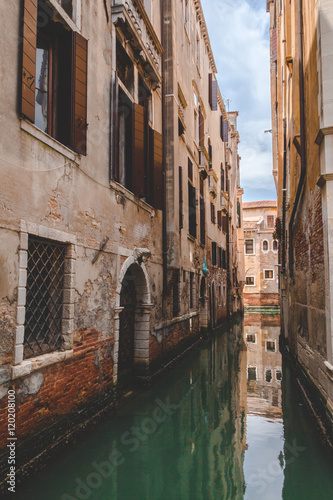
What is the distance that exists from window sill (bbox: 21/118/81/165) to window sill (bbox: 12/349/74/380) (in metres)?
2.26

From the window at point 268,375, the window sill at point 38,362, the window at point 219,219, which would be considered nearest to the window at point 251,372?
the window at point 268,375

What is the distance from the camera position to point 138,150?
276 inches

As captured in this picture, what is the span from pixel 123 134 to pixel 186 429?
16.0 feet

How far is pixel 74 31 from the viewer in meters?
4.88

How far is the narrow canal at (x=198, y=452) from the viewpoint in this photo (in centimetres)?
365

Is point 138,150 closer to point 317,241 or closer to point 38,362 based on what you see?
point 317,241

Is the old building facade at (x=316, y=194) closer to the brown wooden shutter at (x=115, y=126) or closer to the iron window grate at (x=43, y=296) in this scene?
the brown wooden shutter at (x=115, y=126)

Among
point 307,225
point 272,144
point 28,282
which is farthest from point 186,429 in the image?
point 272,144

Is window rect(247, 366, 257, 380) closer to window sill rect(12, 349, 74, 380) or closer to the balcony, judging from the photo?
window sill rect(12, 349, 74, 380)

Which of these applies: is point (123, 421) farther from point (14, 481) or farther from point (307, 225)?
point (307, 225)

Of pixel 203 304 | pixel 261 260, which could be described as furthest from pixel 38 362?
pixel 261 260

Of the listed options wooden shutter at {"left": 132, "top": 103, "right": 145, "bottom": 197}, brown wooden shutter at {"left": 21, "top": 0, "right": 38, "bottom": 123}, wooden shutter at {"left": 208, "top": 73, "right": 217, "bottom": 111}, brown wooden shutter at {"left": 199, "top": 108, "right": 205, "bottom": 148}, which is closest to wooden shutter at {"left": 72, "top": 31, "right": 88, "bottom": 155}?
brown wooden shutter at {"left": 21, "top": 0, "right": 38, "bottom": 123}

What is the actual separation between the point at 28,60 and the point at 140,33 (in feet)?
12.9

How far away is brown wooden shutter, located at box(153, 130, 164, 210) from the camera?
7.98 meters
